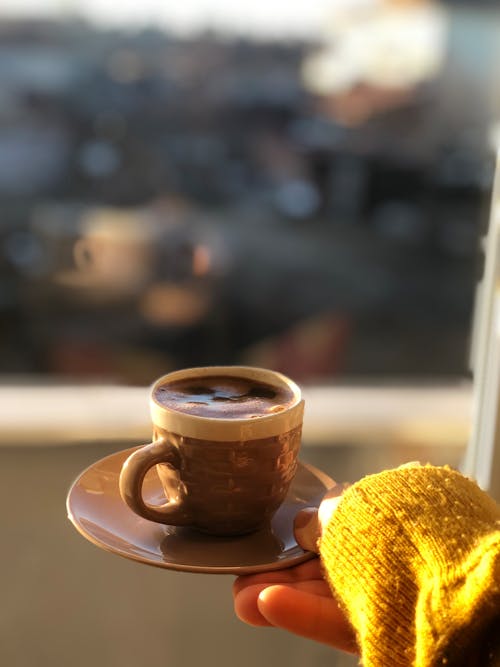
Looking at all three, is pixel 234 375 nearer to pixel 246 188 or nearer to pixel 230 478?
pixel 230 478

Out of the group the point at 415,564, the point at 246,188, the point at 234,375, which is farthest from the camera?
the point at 246,188

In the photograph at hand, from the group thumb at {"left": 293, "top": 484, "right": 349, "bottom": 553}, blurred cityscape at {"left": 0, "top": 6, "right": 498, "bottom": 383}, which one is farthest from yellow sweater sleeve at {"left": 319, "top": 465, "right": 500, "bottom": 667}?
blurred cityscape at {"left": 0, "top": 6, "right": 498, "bottom": 383}

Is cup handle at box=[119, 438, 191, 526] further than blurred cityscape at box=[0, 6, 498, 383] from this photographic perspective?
No

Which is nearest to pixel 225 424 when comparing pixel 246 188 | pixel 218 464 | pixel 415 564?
pixel 218 464

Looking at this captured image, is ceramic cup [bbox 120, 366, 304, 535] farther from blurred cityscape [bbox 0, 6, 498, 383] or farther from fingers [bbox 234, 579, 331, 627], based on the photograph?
blurred cityscape [bbox 0, 6, 498, 383]

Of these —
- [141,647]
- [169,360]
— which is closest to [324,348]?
[169,360]

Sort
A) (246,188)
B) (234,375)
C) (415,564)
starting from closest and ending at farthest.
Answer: (415,564) < (234,375) < (246,188)
